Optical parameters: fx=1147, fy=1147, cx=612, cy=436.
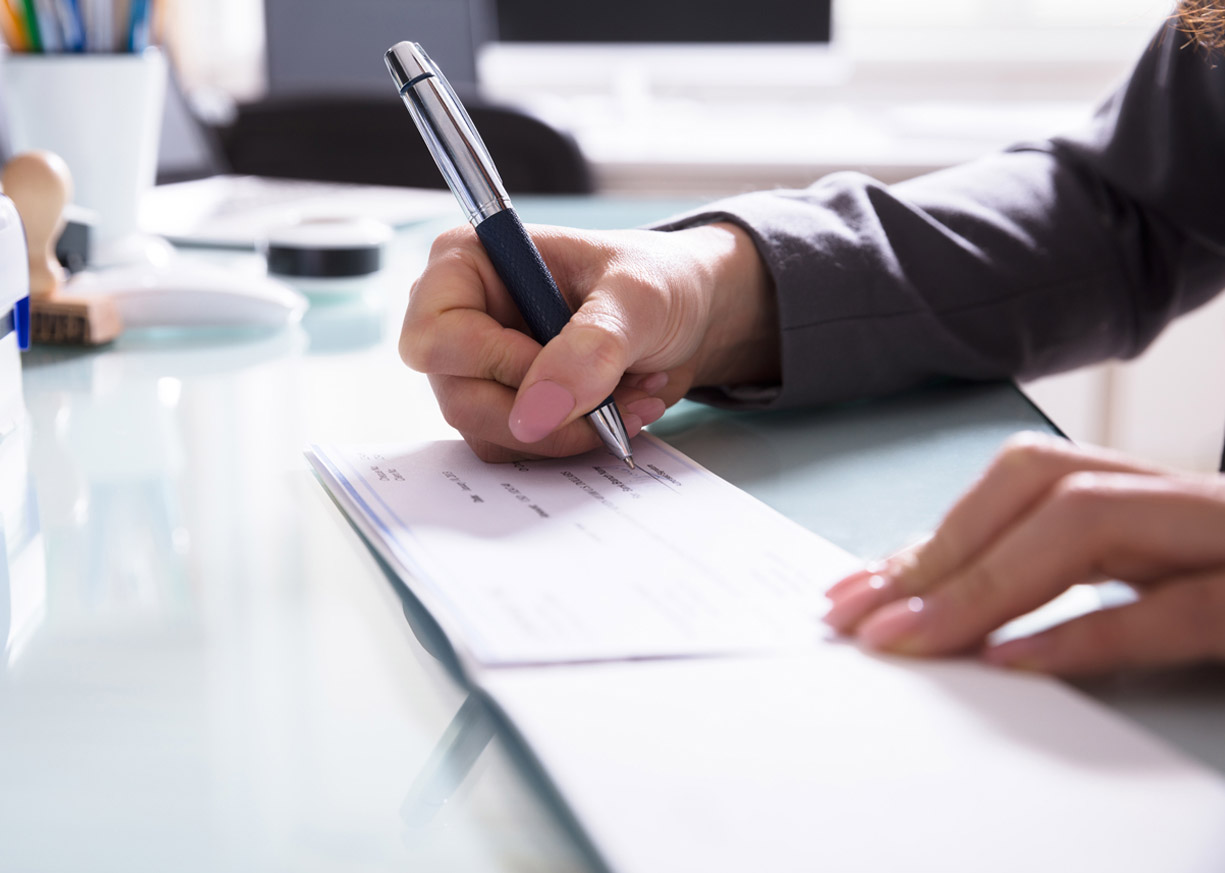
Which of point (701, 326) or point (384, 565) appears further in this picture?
point (701, 326)

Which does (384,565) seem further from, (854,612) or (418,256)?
(418,256)

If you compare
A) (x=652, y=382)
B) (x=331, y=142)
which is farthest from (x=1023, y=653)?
(x=331, y=142)

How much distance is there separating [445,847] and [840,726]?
0.31 ft

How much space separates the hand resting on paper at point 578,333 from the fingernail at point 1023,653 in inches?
7.4

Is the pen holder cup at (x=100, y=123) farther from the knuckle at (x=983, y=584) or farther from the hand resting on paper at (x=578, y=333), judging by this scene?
the knuckle at (x=983, y=584)

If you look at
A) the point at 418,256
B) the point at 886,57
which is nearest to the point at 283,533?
the point at 418,256

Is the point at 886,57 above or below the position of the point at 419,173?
above

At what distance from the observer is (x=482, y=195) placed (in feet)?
1.57

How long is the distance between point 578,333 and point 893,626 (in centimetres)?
18

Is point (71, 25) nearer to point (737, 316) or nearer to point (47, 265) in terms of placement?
point (47, 265)

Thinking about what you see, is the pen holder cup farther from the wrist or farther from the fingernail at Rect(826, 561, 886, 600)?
the fingernail at Rect(826, 561, 886, 600)

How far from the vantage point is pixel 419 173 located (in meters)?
1.67

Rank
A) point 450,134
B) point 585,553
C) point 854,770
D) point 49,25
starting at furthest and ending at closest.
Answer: point 49,25 < point 450,134 < point 585,553 < point 854,770

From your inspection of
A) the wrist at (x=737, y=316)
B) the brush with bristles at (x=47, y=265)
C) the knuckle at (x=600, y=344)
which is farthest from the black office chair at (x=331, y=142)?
the knuckle at (x=600, y=344)
